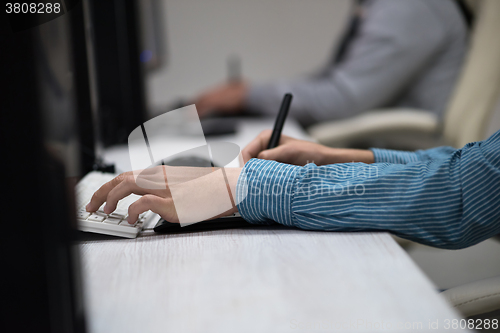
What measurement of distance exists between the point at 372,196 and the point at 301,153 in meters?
0.15

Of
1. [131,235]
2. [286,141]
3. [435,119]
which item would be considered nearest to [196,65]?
[435,119]

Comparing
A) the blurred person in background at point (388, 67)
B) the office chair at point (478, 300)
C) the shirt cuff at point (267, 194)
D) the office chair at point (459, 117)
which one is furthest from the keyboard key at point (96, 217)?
the blurred person in background at point (388, 67)

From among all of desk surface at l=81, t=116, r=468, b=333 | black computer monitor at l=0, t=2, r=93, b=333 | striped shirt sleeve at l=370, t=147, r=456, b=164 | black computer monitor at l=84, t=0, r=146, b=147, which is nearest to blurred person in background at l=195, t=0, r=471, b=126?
black computer monitor at l=84, t=0, r=146, b=147

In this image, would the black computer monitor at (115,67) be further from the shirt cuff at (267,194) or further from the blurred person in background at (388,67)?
the shirt cuff at (267,194)

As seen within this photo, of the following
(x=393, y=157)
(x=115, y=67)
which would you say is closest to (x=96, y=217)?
(x=393, y=157)

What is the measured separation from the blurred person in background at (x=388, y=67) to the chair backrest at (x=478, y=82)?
98 mm

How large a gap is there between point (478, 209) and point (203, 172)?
30cm

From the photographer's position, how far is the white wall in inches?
89.4

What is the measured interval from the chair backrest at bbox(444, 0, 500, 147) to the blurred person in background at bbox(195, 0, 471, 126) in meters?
0.10

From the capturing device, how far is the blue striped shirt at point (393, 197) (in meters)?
0.41

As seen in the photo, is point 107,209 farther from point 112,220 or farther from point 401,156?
point 401,156

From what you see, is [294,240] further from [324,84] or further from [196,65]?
[196,65]

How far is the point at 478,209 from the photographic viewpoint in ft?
1.32

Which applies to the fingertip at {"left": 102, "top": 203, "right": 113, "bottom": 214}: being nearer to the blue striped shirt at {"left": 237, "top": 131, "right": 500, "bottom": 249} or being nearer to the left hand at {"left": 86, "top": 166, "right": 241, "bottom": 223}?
the left hand at {"left": 86, "top": 166, "right": 241, "bottom": 223}
